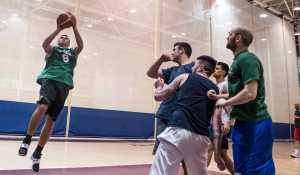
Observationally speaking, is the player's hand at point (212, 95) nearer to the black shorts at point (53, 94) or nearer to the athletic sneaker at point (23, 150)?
the black shorts at point (53, 94)

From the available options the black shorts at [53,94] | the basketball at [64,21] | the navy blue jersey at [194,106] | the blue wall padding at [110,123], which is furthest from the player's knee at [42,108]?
the blue wall padding at [110,123]

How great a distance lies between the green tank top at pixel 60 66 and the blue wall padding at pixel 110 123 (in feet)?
14.9

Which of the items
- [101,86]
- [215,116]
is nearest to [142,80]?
[101,86]

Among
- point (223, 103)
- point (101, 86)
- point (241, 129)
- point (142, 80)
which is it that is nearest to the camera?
point (223, 103)

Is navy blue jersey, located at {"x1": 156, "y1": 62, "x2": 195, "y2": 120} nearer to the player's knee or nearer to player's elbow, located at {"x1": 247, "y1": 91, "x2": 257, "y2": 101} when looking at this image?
player's elbow, located at {"x1": 247, "y1": 91, "x2": 257, "y2": 101}

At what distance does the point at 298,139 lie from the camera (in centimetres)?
735

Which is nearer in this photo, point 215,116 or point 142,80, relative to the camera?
point 215,116

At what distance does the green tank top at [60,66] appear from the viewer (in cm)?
320

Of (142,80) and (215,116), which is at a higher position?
(142,80)

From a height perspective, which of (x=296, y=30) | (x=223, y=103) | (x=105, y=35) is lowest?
(x=223, y=103)

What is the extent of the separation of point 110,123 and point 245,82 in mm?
6781

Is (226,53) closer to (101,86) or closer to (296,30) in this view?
(101,86)

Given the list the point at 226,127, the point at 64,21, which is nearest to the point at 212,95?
the point at 226,127

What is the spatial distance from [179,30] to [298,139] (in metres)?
5.27
